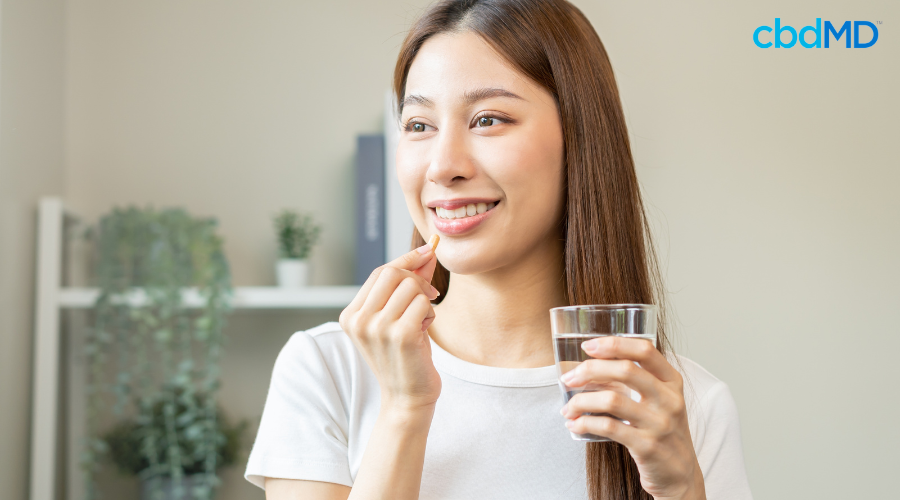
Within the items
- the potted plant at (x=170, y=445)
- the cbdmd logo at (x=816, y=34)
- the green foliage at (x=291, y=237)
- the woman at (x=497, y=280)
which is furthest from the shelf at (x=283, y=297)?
the cbdmd logo at (x=816, y=34)

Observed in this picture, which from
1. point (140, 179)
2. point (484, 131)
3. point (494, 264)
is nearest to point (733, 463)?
point (494, 264)

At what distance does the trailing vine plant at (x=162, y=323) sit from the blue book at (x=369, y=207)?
399 millimetres

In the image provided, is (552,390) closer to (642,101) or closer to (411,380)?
(411,380)

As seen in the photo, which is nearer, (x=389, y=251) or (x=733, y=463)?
(x=733, y=463)

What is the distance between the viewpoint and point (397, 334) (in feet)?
2.81

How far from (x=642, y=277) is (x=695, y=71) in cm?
157

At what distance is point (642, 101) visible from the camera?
2.42 metres

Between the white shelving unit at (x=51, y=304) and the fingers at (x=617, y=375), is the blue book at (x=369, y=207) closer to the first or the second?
the white shelving unit at (x=51, y=304)

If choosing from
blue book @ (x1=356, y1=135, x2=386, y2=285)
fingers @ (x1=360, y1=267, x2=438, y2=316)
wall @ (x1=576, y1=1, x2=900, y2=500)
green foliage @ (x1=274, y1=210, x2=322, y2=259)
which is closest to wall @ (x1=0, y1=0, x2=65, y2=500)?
green foliage @ (x1=274, y1=210, x2=322, y2=259)

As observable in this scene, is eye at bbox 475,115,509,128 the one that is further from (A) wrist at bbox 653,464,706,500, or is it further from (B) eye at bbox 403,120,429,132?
(A) wrist at bbox 653,464,706,500

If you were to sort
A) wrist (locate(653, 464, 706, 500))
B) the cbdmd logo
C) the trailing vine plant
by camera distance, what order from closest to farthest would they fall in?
wrist (locate(653, 464, 706, 500)), the trailing vine plant, the cbdmd logo

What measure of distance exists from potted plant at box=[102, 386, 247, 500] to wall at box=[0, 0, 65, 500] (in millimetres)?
258

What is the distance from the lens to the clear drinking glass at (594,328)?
733 millimetres

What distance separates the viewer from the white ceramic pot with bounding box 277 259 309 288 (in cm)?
212
